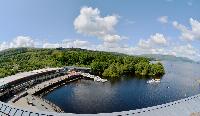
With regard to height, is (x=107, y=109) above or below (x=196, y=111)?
below

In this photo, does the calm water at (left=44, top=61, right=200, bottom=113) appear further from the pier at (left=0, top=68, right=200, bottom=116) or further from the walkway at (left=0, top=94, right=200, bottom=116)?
the walkway at (left=0, top=94, right=200, bottom=116)

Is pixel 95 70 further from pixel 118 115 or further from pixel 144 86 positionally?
pixel 118 115

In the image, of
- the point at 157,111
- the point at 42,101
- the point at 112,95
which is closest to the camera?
the point at 157,111

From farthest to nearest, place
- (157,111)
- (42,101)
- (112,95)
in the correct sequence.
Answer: (112,95)
(42,101)
(157,111)

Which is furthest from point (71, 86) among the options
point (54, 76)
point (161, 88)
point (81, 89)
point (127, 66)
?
point (127, 66)

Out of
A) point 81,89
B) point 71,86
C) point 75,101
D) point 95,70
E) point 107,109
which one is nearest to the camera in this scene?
point 107,109

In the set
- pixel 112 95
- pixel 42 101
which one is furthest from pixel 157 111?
pixel 112 95

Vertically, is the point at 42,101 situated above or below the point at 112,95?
above

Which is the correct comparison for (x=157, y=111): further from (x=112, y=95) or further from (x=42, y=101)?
(x=112, y=95)
